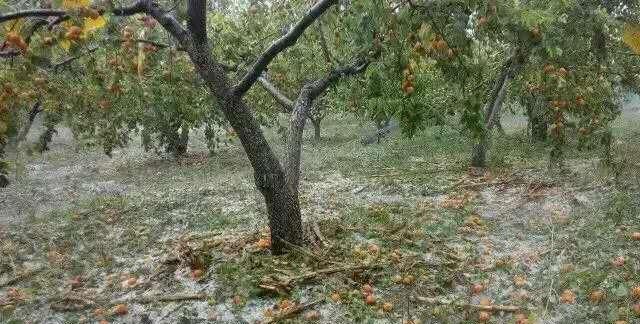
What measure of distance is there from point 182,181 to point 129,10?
35.6ft

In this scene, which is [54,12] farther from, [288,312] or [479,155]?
[479,155]

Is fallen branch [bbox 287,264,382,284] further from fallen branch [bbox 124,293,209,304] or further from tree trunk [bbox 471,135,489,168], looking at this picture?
tree trunk [bbox 471,135,489,168]

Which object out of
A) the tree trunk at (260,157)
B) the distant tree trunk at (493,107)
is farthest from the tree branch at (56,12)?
the distant tree trunk at (493,107)

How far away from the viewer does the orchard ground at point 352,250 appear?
6406 mm

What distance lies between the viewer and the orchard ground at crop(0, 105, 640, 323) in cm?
641

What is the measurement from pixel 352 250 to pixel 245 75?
2912mm

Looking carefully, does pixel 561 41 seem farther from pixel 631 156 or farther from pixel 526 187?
pixel 631 156

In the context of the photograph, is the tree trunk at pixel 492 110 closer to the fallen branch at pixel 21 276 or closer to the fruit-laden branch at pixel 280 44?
the fruit-laden branch at pixel 280 44

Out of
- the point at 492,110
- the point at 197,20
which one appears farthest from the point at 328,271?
the point at 492,110

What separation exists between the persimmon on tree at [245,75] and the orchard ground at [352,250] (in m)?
0.74

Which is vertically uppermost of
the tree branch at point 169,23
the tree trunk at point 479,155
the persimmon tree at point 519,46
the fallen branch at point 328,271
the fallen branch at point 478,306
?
the tree branch at point 169,23

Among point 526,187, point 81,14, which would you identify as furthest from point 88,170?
point 81,14

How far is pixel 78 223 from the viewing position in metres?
11.7

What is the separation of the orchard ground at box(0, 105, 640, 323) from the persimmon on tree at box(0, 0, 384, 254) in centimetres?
74
